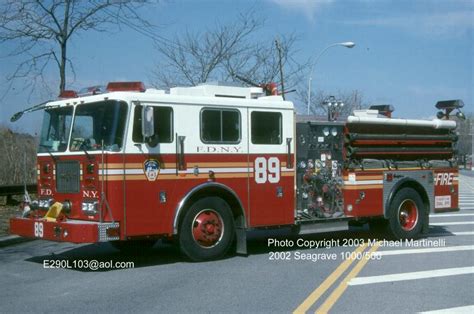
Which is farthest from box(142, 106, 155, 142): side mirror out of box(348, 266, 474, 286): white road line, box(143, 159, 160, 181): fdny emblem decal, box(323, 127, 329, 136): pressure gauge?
box(323, 127, 329, 136): pressure gauge

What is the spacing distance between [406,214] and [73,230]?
22.8ft

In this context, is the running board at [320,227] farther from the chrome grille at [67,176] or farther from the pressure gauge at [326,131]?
the chrome grille at [67,176]

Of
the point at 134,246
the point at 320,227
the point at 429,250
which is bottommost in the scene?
the point at 429,250

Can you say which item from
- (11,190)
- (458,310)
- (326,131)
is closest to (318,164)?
(326,131)

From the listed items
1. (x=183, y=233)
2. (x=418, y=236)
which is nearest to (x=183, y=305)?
(x=183, y=233)

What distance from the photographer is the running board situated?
36.5ft

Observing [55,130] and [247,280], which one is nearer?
[247,280]

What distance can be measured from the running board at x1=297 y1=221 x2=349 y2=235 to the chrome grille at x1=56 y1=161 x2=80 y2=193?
3918mm

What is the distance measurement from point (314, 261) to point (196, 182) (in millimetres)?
2263

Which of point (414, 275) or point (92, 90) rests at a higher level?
point (92, 90)

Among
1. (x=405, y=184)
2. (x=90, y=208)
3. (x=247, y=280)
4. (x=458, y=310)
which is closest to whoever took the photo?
(x=458, y=310)

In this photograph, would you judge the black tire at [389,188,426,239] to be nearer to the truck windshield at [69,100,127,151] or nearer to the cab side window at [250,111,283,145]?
the cab side window at [250,111,283,145]

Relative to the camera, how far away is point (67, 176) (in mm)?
9516

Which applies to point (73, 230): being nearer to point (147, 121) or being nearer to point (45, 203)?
point (45, 203)
